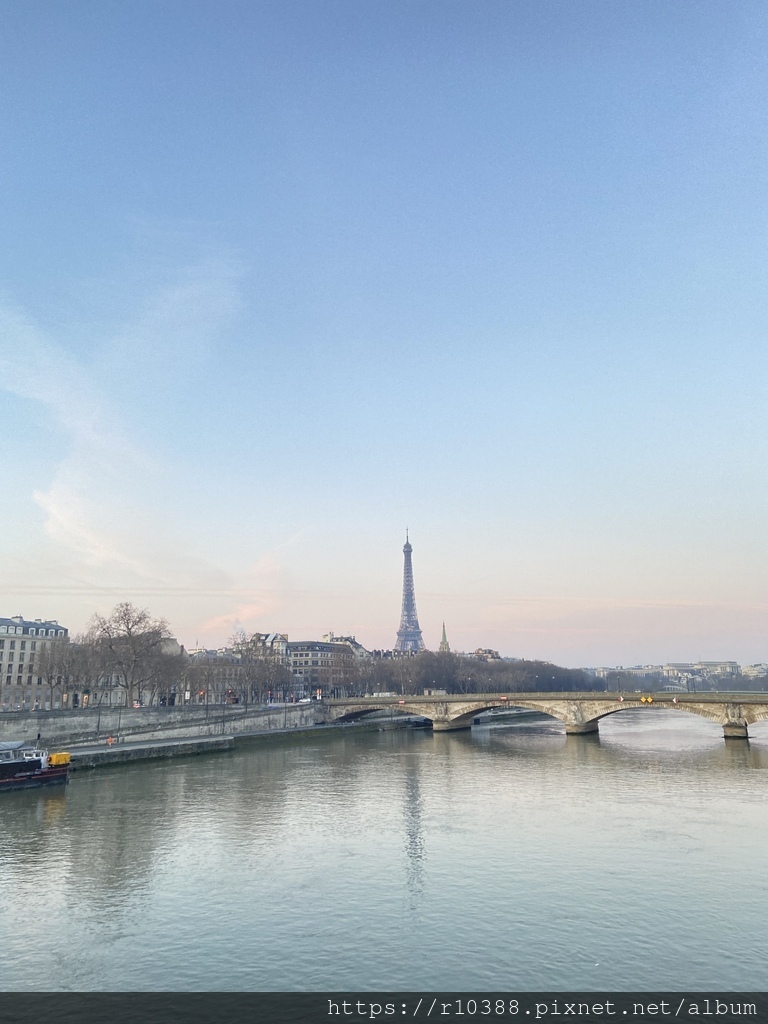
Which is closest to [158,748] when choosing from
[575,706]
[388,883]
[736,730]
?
[388,883]

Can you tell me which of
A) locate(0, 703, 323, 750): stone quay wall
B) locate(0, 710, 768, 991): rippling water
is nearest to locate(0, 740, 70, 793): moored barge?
locate(0, 710, 768, 991): rippling water

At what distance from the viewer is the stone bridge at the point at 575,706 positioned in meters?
66.7

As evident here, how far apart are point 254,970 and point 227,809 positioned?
68.3ft

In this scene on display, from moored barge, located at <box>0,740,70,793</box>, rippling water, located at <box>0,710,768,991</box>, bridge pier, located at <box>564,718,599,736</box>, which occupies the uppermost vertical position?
moored barge, located at <box>0,740,70,793</box>

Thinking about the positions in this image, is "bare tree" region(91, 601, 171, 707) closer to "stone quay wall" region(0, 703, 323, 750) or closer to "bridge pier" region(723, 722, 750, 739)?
"stone quay wall" region(0, 703, 323, 750)

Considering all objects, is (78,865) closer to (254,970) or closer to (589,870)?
(254,970)

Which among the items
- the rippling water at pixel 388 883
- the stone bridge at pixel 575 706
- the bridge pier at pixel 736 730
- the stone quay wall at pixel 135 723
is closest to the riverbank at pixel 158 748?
the stone quay wall at pixel 135 723

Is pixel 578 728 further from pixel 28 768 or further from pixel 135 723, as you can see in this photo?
pixel 28 768

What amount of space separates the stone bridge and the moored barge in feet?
167

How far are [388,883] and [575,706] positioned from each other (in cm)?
5880

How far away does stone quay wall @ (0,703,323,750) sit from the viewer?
58812 millimetres

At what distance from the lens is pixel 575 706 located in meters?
78.1

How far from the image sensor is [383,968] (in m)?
17.0

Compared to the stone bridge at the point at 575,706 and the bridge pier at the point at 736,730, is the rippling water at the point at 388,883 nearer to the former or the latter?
the bridge pier at the point at 736,730
